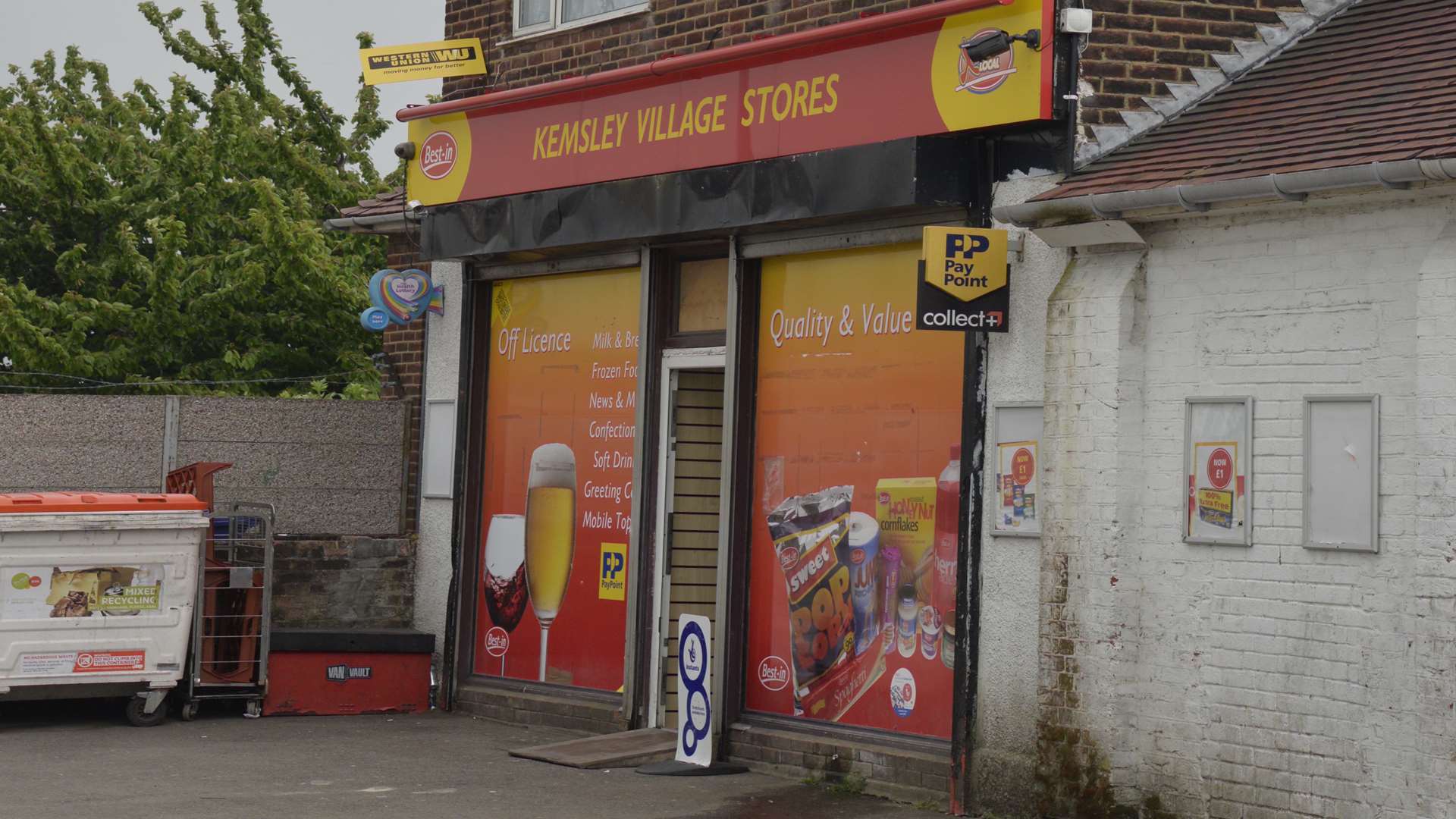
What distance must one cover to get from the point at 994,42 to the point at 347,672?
6388mm

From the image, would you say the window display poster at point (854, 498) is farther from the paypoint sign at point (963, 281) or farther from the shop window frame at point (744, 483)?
the paypoint sign at point (963, 281)

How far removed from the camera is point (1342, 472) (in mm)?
7773

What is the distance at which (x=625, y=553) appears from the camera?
11.9 meters

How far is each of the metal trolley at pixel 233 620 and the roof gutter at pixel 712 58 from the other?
9.75 feet

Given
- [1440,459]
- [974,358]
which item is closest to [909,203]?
[974,358]

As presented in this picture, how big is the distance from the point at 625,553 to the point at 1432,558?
5.71m

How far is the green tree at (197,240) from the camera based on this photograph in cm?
2094

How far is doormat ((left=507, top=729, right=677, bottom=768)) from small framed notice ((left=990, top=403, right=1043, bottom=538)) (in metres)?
2.71

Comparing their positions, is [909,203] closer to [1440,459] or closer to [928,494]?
[928,494]

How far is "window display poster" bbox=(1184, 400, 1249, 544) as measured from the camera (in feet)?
26.9

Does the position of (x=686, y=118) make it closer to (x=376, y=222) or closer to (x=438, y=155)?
(x=438, y=155)

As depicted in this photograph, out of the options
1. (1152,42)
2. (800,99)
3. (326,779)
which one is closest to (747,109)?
(800,99)

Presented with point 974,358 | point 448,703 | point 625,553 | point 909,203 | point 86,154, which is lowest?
point 448,703

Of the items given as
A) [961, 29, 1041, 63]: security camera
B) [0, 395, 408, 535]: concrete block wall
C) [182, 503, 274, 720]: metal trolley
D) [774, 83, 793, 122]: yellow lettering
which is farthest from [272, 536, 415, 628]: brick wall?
[961, 29, 1041, 63]: security camera
